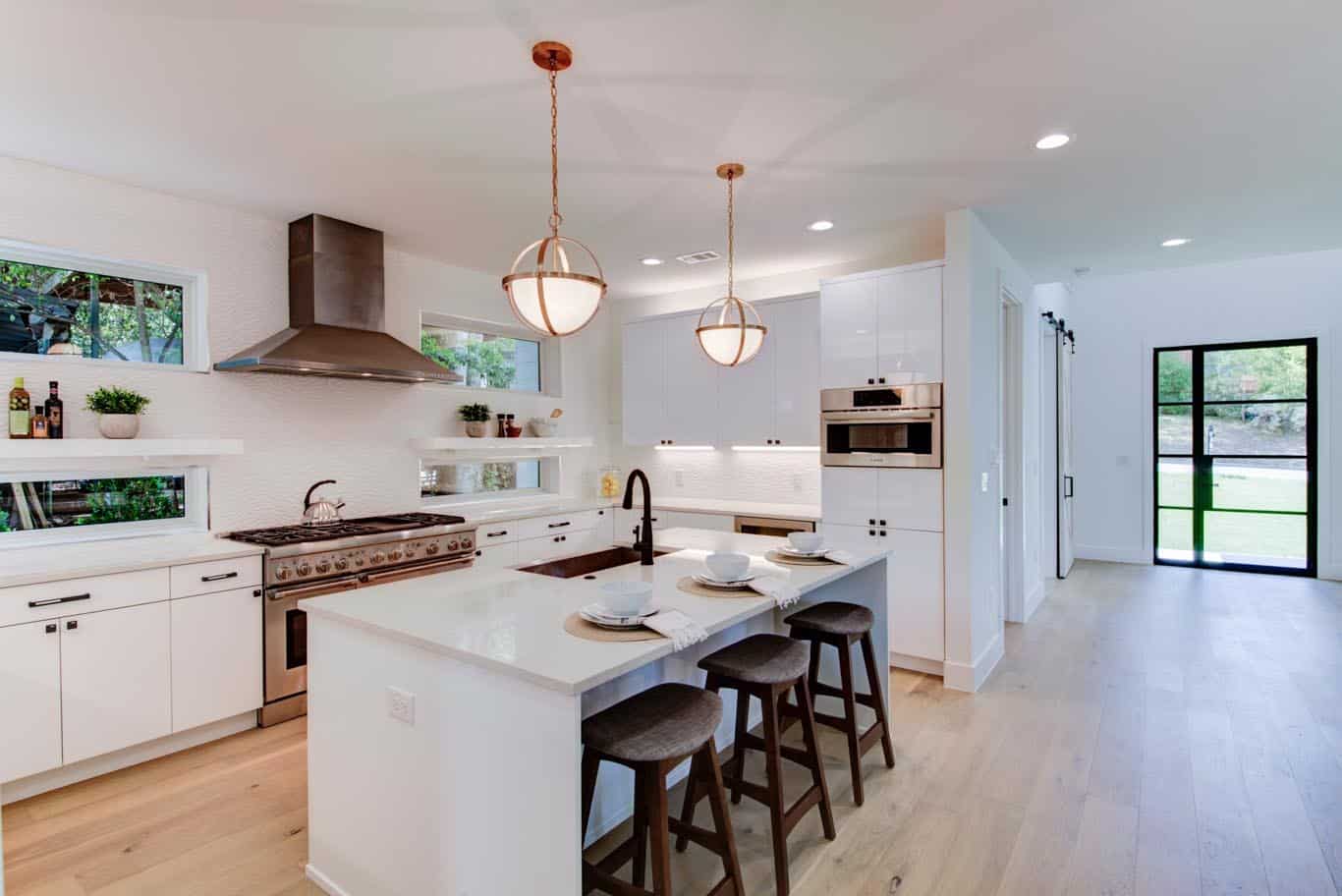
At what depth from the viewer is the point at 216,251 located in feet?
11.8

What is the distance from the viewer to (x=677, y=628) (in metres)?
1.84

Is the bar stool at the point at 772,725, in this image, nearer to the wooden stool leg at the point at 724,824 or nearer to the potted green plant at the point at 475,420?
the wooden stool leg at the point at 724,824

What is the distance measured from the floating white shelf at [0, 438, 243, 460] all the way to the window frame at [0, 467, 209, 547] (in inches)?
7.2

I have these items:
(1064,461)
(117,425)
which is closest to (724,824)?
(117,425)

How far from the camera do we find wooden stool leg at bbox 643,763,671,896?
1660 mm

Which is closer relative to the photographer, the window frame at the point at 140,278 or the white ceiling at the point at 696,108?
the white ceiling at the point at 696,108

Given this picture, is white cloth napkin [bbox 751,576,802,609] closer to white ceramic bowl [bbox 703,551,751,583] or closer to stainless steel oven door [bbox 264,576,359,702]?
white ceramic bowl [bbox 703,551,751,583]

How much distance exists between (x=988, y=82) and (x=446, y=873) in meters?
3.03

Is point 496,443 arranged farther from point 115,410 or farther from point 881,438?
point 881,438

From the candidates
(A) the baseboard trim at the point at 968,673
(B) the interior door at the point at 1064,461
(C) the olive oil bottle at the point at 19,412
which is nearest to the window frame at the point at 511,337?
(C) the olive oil bottle at the point at 19,412

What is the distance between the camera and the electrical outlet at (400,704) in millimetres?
1848

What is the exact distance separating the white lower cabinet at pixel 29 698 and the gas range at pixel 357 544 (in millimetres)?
829

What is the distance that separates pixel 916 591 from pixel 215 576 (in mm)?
3732

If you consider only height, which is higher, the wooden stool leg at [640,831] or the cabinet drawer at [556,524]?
the cabinet drawer at [556,524]
